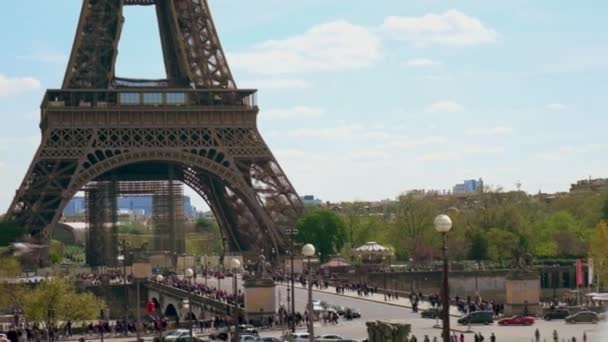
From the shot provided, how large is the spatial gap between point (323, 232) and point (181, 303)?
4194 centimetres

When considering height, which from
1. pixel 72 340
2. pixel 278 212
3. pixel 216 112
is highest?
pixel 216 112

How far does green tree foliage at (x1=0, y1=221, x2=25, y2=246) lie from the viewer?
100 meters

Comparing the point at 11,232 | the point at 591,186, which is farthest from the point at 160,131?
the point at 591,186

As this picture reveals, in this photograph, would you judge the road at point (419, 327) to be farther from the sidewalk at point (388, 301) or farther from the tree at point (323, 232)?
the tree at point (323, 232)

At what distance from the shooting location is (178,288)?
272ft

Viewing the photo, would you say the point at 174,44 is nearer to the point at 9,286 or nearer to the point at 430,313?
the point at 9,286

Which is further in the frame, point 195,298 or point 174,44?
point 174,44

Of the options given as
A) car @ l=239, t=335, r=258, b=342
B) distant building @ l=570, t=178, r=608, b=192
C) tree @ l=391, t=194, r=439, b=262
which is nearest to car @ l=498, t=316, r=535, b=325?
car @ l=239, t=335, r=258, b=342

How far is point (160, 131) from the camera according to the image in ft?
338

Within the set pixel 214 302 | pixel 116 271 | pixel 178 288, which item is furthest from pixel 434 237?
pixel 214 302

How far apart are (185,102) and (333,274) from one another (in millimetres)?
15848

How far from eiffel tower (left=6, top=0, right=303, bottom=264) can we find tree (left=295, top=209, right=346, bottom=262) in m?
8.24

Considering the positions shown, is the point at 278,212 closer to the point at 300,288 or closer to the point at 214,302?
the point at 300,288

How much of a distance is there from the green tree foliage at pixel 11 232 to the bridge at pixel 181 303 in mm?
11661
